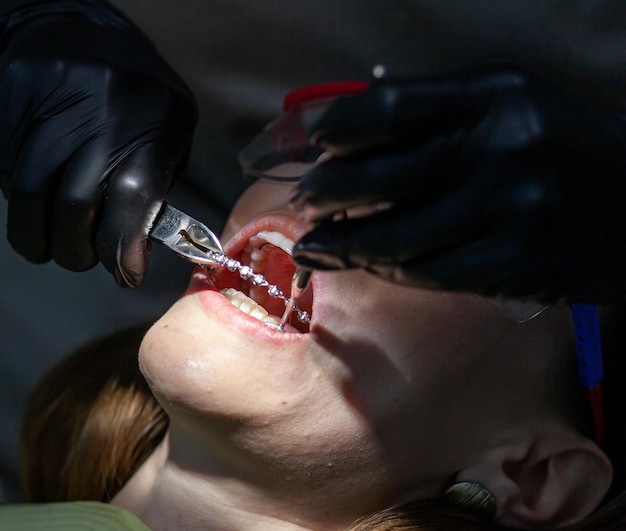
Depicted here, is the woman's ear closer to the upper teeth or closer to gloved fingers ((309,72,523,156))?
the upper teeth

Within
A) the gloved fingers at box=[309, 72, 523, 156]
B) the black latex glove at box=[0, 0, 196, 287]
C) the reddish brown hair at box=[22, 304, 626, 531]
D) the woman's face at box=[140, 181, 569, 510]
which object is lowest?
the reddish brown hair at box=[22, 304, 626, 531]

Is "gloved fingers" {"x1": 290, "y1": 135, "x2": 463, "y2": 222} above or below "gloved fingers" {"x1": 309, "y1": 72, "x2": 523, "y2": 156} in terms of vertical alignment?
below

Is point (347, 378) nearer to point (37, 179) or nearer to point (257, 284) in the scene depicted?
point (257, 284)

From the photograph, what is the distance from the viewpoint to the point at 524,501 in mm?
1107

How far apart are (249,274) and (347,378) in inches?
8.3

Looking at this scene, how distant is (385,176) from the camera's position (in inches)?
29.6

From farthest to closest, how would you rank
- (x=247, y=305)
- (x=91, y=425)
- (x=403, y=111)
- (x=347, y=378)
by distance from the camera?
(x=91, y=425), (x=247, y=305), (x=347, y=378), (x=403, y=111)

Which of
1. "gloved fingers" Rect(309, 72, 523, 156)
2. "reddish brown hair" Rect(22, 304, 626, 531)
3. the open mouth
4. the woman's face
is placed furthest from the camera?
"reddish brown hair" Rect(22, 304, 626, 531)

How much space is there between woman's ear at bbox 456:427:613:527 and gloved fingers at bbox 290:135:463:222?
1.61 feet

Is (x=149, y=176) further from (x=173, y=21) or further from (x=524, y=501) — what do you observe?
(x=524, y=501)

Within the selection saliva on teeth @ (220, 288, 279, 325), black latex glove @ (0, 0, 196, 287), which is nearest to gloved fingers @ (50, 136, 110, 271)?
black latex glove @ (0, 0, 196, 287)

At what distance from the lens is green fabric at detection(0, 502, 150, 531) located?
1.11 m

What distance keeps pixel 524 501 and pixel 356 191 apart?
24.3 inches

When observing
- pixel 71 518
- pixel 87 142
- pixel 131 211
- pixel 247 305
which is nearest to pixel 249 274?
pixel 247 305
